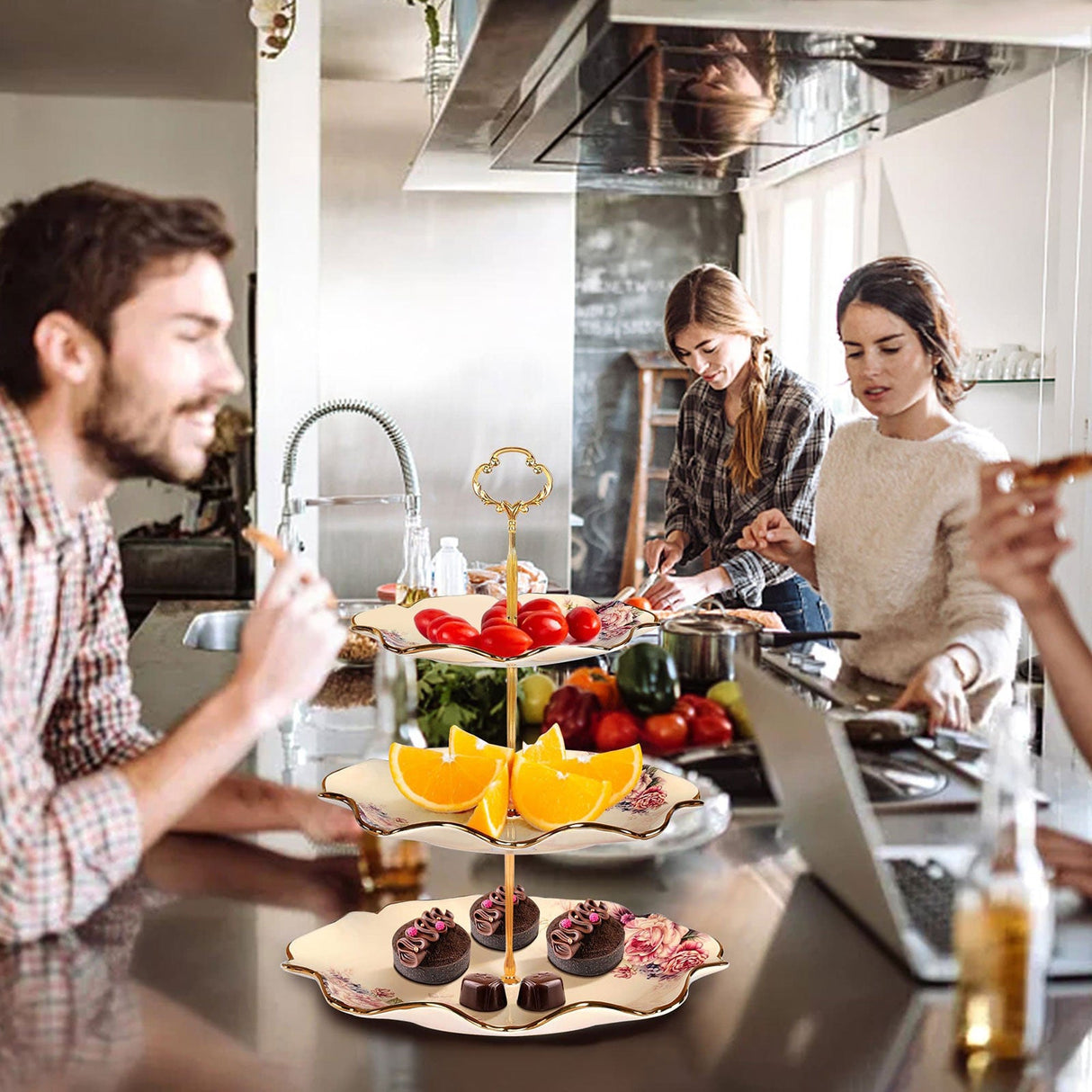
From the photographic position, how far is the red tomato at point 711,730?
1087mm

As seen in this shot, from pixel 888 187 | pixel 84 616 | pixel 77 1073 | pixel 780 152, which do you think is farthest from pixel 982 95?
pixel 77 1073

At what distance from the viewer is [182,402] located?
810 millimetres

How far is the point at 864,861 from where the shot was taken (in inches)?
35.5

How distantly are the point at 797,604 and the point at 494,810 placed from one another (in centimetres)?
41

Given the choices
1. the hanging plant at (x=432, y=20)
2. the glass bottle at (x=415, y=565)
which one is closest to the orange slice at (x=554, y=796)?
the glass bottle at (x=415, y=565)

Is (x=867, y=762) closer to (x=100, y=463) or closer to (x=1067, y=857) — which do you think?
(x=1067, y=857)

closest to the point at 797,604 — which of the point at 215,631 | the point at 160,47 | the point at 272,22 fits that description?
the point at 272,22

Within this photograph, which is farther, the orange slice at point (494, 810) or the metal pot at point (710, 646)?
the metal pot at point (710, 646)

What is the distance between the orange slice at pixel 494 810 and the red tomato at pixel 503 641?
7 cm

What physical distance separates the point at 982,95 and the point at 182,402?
2.15 ft

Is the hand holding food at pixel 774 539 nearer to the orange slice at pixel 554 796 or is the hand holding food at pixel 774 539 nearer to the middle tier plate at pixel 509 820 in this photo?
the middle tier plate at pixel 509 820

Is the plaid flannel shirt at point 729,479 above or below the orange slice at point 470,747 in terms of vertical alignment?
above

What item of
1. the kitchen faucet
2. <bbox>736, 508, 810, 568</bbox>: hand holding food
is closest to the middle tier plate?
<bbox>736, 508, 810, 568</bbox>: hand holding food

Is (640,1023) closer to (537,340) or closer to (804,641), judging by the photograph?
(804,641)
